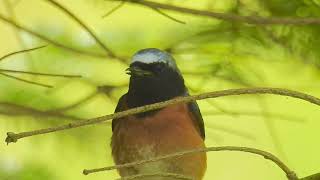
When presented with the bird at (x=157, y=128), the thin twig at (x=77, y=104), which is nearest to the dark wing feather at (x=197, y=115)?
the bird at (x=157, y=128)

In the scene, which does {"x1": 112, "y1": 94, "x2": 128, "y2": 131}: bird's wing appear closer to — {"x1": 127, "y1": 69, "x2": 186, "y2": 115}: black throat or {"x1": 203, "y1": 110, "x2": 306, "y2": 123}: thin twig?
{"x1": 127, "y1": 69, "x2": 186, "y2": 115}: black throat

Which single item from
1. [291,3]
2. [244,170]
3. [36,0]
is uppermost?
[36,0]

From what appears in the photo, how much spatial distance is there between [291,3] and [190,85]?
0.23m

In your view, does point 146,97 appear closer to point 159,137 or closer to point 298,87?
point 159,137

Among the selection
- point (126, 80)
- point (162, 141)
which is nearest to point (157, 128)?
point (162, 141)

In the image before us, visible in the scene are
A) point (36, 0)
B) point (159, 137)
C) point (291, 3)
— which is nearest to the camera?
point (291, 3)

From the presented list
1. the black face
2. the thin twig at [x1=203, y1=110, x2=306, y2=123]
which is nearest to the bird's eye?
the black face

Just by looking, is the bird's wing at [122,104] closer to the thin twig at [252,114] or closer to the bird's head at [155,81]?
the bird's head at [155,81]

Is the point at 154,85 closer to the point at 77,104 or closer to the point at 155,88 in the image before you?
the point at 155,88

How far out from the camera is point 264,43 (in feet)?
2.63

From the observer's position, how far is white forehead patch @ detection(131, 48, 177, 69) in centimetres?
78

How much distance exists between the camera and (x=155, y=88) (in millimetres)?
862

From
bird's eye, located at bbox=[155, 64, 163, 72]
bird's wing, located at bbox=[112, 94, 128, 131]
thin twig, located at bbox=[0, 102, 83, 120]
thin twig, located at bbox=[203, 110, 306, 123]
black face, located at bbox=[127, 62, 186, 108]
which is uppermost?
bird's eye, located at bbox=[155, 64, 163, 72]

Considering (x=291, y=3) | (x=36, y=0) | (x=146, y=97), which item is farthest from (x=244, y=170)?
(x=36, y=0)
